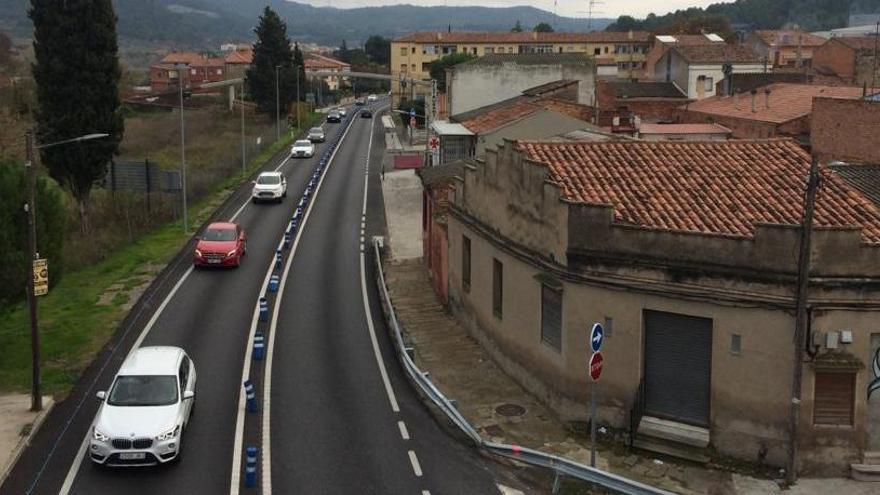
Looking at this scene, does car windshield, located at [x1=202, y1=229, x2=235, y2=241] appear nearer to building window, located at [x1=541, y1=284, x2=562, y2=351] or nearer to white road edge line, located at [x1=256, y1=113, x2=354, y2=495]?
white road edge line, located at [x1=256, y1=113, x2=354, y2=495]

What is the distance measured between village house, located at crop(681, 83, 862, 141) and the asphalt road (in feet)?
85.7

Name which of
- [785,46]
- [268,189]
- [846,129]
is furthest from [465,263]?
[785,46]

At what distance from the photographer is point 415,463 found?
760 inches

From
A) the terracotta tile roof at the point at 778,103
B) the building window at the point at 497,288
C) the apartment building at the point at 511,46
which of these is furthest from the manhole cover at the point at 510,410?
the apartment building at the point at 511,46

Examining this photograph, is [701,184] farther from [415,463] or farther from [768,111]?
[768,111]

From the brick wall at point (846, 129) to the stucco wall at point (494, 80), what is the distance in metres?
21.6

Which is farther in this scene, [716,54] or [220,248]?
[716,54]

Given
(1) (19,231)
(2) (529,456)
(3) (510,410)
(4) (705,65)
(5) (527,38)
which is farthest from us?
(5) (527,38)

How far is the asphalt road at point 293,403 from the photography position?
1845cm

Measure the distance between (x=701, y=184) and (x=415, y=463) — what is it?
9.52m

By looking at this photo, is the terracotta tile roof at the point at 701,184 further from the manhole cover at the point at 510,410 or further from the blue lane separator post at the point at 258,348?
the blue lane separator post at the point at 258,348

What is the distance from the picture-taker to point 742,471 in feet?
60.6

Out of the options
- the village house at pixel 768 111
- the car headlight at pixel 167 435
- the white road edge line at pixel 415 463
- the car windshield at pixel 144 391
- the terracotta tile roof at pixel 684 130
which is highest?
the village house at pixel 768 111

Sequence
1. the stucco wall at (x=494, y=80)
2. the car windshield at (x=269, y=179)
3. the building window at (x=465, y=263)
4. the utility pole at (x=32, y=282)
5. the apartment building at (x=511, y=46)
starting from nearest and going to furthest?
the utility pole at (x=32, y=282) < the building window at (x=465, y=263) < the car windshield at (x=269, y=179) < the stucco wall at (x=494, y=80) < the apartment building at (x=511, y=46)
